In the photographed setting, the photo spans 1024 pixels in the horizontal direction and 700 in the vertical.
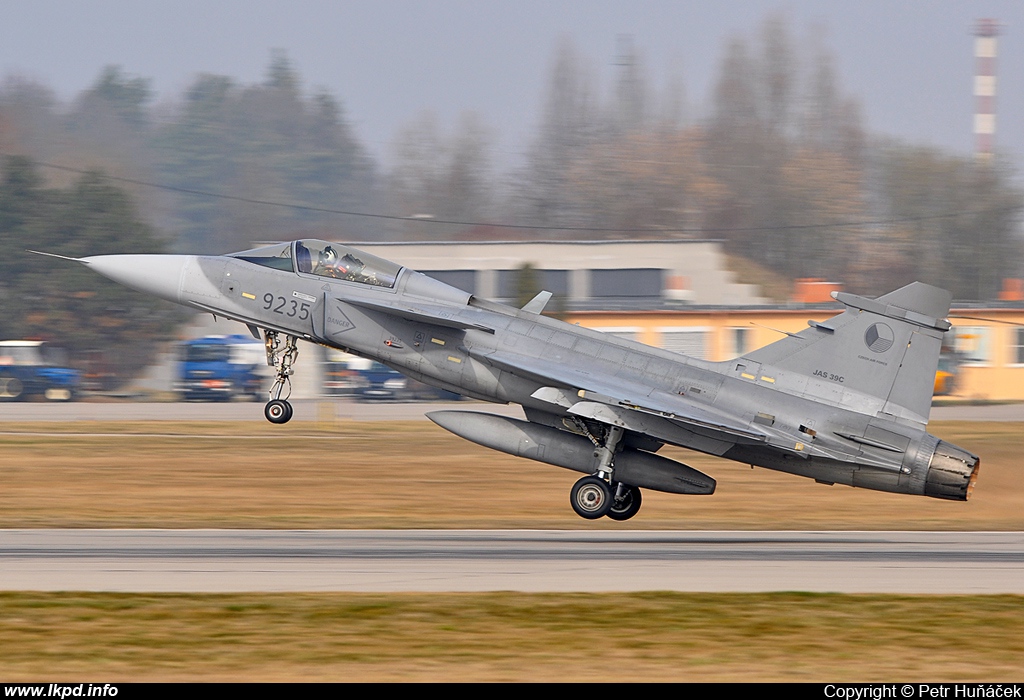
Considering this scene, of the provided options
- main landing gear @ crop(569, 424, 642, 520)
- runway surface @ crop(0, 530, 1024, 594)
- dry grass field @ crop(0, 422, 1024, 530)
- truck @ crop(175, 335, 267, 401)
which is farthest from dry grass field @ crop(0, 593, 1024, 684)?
truck @ crop(175, 335, 267, 401)

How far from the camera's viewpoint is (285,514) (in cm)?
2198

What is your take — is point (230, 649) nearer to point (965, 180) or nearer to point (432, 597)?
point (432, 597)

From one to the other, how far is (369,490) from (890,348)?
11.7 m

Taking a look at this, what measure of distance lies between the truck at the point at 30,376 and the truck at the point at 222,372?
5031 millimetres

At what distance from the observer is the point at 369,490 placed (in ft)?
84.8

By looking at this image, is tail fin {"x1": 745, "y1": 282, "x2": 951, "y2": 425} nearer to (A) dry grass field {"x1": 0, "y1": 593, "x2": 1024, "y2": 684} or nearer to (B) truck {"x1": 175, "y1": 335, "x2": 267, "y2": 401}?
(A) dry grass field {"x1": 0, "y1": 593, "x2": 1024, "y2": 684}

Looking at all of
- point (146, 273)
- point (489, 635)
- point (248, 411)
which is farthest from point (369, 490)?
point (248, 411)

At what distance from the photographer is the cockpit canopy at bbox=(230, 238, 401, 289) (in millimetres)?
19828

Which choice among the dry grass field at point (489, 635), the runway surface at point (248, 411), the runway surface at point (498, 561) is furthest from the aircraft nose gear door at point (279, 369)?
the runway surface at point (248, 411)

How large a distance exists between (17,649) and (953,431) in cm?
3369

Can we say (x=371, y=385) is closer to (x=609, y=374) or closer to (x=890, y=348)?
(x=609, y=374)

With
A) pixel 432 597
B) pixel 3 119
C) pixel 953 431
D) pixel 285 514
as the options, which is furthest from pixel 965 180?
pixel 432 597

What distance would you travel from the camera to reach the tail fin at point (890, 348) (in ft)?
61.2

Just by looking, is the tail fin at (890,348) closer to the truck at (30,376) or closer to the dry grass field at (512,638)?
the dry grass field at (512,638)
